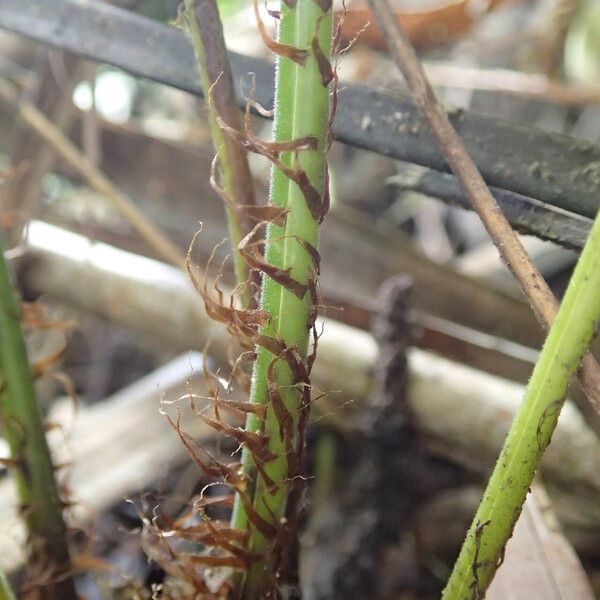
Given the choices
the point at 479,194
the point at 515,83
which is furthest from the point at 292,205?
the point at 515,83

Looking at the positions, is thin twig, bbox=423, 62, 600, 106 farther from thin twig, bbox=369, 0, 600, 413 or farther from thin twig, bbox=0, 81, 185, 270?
thin twig, bbox=369, 0, 600, 413

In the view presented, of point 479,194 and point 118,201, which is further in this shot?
point 118,201

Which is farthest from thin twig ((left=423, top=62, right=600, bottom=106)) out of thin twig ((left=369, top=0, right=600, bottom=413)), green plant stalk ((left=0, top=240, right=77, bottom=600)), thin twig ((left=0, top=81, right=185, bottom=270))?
green plant stalk ((left=0, top=240, right=77, bottom=600))

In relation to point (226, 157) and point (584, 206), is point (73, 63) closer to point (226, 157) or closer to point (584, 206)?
point (226, 157)

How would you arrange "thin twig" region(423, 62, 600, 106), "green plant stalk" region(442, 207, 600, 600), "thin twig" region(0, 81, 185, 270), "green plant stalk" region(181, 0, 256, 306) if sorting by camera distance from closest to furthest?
1. "green plant stalk" region(442, 207, 600, 600)
2. "green plant stalk" region(181, 0, 256, 306)
3. "thin twig" region(0, 81, 185, 270)
4. "thin twig" region(423, 62, 600, 106)

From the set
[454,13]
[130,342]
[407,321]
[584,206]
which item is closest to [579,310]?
[584,206]

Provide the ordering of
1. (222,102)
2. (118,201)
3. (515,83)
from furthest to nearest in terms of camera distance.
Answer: (515,83) < (118,201) < (222,102)

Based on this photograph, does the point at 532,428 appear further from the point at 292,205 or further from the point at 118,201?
the point at 118,201

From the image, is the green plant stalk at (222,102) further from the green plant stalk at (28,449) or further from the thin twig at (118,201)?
the thin twig at (118,201)

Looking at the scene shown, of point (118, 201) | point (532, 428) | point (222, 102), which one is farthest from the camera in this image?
point (118, 201)
